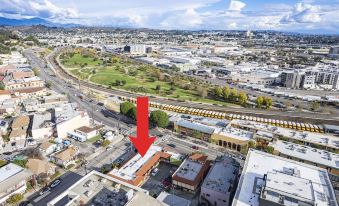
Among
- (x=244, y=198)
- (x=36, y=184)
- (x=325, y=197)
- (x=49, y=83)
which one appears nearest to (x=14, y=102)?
(x=49, y=83)

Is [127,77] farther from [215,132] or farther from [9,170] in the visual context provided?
[9,170]

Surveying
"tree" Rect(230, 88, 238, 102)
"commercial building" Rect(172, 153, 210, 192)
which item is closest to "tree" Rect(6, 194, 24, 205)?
"commercial building" Rect(172, 153, 210, 192)

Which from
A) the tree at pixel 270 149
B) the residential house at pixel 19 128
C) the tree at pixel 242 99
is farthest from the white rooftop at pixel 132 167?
the tree at pixel 242 99

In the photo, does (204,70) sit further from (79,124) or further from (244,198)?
(244,198)

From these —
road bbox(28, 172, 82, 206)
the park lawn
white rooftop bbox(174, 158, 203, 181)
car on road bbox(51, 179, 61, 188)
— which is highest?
the park lawn

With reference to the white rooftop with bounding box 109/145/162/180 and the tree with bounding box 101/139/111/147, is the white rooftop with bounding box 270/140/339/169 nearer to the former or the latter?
the white rooftop with bounding box 109/145/162/180

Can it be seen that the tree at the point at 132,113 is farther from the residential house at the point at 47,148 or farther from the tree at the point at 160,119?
the residential house at the point at 47,148

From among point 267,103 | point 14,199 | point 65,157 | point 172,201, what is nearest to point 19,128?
point 65,157
